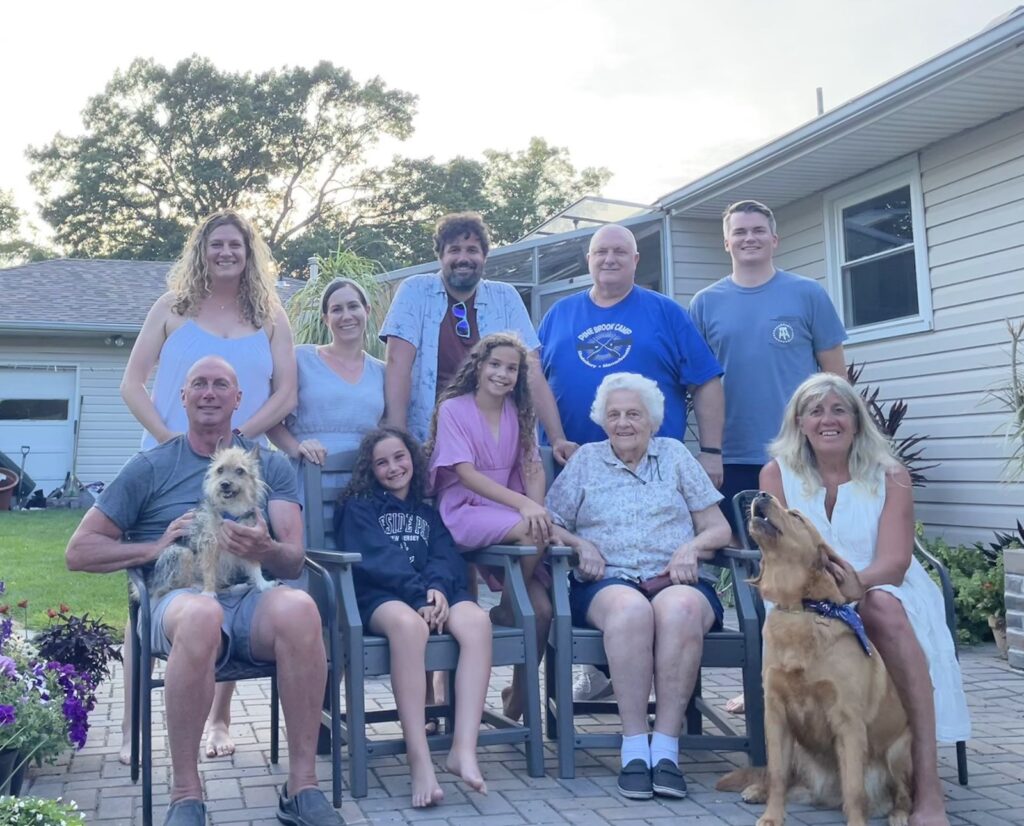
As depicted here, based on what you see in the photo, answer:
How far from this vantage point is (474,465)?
13.3 ft

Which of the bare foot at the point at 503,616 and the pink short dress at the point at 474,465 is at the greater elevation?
the pink short dress at the point at 474,465

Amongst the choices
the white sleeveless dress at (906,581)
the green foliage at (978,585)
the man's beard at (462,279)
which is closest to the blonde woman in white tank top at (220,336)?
the man's beard at (462,279)

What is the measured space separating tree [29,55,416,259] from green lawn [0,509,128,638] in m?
18.8

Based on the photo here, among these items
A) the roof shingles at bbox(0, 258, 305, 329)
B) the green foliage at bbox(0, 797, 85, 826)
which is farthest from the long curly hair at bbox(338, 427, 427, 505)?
the roof shingles at bbox(0, 258, 305, 329)

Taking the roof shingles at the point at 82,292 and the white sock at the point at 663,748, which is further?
the roof shingles at the point at 82,292

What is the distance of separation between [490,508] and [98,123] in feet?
95.6

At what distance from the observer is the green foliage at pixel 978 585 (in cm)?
589

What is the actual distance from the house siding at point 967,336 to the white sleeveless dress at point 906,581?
369 centimetres

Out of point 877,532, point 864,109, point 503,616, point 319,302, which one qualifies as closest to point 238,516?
point 503,616

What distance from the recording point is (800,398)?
3541mm

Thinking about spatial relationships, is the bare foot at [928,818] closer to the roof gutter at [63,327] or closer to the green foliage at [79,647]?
the green foliage at [79,647]

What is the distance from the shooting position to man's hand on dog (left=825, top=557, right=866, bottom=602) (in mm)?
3143

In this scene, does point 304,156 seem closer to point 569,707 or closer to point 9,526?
point 9,526

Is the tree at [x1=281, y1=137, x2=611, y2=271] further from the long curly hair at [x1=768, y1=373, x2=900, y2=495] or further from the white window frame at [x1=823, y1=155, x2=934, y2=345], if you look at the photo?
the long curly hair at [x1=768, y1=373, x2=900, y2=495]
